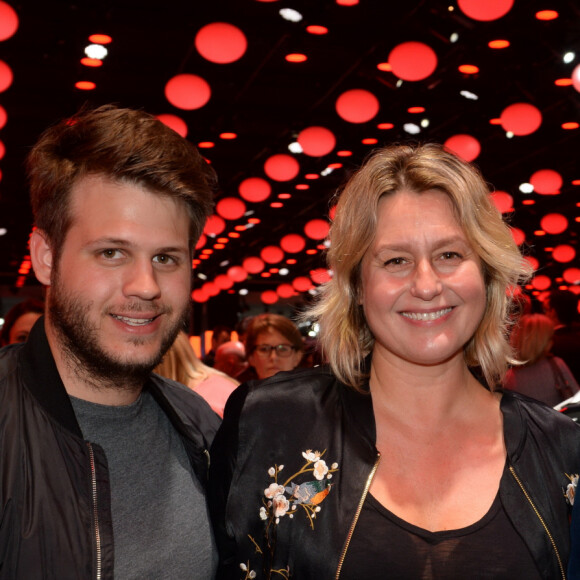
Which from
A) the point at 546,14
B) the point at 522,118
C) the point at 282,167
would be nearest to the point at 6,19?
the point at 522,118

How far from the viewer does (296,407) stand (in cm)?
221

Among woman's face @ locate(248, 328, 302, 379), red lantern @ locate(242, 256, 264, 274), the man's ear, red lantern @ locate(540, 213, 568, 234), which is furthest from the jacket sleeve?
red lantern @ locate(242, 256, 264, 274)

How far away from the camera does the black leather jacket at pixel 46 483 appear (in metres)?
1.62

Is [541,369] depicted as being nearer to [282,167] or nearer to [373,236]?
[373,236]

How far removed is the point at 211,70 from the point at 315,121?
5.56ft

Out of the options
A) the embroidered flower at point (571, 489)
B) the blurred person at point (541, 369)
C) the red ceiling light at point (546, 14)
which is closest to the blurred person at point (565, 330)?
the blurred person at point (541, 369)

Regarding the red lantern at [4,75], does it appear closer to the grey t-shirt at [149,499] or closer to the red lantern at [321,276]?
the red lantern at [321,276]

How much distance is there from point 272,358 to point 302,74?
5.73m

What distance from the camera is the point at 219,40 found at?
4.61 metres

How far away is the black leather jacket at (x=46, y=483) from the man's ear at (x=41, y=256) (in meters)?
0.16

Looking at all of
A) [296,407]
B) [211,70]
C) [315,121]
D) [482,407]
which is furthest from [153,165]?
A: [315,121]

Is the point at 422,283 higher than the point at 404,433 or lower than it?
higher

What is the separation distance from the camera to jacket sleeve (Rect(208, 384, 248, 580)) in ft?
→ 6.77

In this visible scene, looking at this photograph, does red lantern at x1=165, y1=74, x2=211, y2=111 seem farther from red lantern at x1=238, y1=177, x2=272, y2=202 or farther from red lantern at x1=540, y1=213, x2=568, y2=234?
red lantern at x1=540, y1=213, x2=568, y2=234
